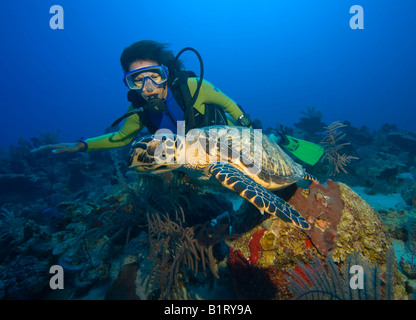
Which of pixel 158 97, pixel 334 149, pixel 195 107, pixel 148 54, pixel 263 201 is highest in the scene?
pixel 148 54

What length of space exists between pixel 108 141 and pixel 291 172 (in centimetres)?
366

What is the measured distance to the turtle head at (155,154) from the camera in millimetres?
2412

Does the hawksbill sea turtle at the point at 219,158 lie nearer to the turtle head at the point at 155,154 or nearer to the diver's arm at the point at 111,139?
the turtle head at the point at 155,154

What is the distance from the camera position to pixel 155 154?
242cm

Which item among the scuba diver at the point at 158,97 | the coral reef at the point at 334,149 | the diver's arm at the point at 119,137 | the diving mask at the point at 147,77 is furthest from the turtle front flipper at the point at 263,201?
the coral reef at the point at 334,149

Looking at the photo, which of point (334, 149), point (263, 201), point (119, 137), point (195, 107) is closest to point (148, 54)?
point (195, 107)

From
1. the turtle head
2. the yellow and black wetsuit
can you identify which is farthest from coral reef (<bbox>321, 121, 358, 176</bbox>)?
the turtle head

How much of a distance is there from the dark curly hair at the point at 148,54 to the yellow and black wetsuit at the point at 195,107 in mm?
556

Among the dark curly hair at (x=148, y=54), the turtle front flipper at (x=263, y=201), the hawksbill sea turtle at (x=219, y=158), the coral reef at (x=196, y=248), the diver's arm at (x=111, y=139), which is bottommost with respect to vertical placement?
the coral reef at (x=196, y=248)

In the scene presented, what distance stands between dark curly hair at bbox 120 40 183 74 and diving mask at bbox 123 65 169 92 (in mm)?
255

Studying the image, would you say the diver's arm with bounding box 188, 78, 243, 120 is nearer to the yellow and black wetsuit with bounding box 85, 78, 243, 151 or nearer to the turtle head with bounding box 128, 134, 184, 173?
the yellow and black wetsuit with bounding box 85, 78, 243, 151

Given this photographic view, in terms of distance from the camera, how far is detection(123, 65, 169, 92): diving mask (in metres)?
3.45

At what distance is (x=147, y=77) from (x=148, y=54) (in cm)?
54
